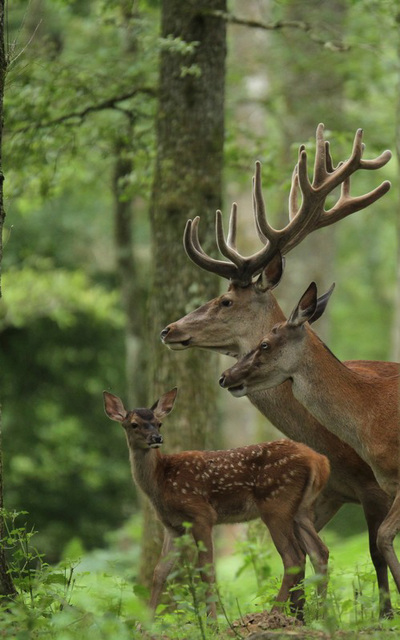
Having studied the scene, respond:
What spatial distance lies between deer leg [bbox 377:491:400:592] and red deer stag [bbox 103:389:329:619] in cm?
65

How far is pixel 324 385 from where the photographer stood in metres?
6.88

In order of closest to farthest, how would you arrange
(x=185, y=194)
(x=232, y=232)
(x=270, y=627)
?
(x=270, y=627) < (x=232, y=232) < (x=185, y=194)

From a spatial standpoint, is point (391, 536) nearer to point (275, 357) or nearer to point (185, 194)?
point (275, 357)

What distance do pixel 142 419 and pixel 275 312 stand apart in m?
1.17

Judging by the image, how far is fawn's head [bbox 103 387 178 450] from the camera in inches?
285

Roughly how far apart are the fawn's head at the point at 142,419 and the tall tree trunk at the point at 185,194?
1.31 meters

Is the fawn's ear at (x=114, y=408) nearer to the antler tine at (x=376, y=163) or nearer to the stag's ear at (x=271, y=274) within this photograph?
the stag's ear at (x=271, y=274)

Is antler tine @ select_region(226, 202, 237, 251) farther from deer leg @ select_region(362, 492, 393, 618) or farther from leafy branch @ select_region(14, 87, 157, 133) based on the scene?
leafy branch @ select_region(14, 87, 157, 133)

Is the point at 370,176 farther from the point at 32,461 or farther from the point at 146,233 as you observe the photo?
the point at 32,461

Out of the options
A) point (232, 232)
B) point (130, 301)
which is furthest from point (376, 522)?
point (130, 301)

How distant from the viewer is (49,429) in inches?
719

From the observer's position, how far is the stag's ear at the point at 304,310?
6.89 metres

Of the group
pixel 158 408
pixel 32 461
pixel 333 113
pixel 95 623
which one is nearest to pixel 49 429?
pixel 32 461

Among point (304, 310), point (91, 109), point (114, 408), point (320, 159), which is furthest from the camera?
point (91, 109)
